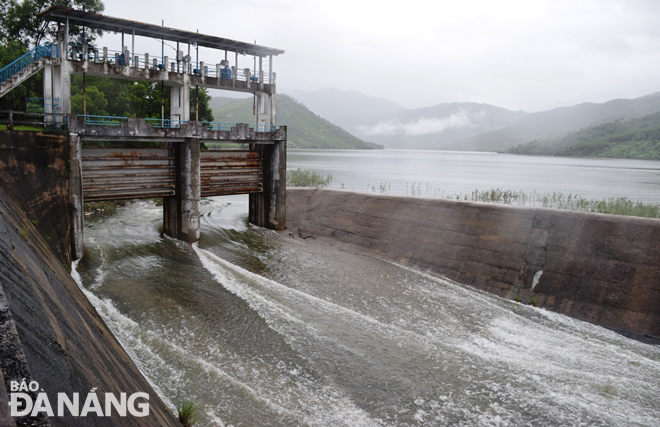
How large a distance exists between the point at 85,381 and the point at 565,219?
56.6 feet

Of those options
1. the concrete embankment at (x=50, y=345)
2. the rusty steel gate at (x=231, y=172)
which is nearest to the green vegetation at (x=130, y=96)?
the rusty steel gate at (x=231, y=172)

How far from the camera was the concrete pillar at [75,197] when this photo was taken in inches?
784

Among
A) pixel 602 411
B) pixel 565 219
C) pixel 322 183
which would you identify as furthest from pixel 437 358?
pixel 322 183

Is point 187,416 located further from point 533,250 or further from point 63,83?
point 63,83

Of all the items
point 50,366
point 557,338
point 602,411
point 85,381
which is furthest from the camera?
point 557,338

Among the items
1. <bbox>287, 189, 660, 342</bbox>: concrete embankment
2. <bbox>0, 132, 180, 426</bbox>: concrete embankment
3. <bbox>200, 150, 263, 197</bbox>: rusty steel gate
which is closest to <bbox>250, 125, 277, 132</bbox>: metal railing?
<bbox>200, 150, 263, 197</bbox>: rusty steel gate

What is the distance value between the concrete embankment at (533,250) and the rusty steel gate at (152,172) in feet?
21.8

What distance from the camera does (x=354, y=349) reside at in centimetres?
1292

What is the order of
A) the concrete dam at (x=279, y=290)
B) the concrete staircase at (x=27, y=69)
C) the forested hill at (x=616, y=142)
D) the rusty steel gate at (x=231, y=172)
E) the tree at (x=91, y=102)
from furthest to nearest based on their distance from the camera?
the forested hill at (x=616, y=142)
the tree at (x=91, y=102)
the rusty steel gate at (x=231, y=172)
the concrete staircase at (x=27, y=69)
the concrete dam at (x=279, y=290)

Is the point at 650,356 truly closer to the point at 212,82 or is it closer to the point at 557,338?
the point at 557,338

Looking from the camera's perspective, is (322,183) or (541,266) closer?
(541,266)

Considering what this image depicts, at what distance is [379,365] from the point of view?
12.1 metres

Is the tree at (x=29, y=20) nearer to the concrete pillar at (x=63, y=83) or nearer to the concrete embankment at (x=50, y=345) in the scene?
the concrete pillar at (x=63, y=83)

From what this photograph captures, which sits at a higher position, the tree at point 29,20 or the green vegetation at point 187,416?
the tree at point 29,20
